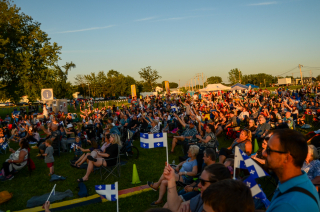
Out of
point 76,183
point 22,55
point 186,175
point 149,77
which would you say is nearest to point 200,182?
point 186,175

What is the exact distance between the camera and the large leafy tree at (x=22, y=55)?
2405 cm

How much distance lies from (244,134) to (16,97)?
28.5 meters

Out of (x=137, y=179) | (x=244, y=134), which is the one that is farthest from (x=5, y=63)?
(x=244, y=134)

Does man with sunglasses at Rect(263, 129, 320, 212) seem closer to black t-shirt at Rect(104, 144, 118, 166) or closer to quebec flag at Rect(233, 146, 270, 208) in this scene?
quebec flag at Rect(233, 146, 270, 208)

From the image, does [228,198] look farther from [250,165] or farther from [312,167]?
[312,167]

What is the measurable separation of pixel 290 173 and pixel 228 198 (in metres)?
0.45

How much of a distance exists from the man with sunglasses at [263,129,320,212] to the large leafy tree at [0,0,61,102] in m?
28.0

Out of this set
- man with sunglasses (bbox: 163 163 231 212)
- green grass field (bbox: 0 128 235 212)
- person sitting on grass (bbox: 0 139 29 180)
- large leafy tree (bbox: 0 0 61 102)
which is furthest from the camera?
large leafy tree (bbox: 0 0 61 102)

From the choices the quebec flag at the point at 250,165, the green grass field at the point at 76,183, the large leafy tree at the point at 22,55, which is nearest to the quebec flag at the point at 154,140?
the green grass field at the point at 76,183

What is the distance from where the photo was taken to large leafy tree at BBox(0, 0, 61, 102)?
24.0 m

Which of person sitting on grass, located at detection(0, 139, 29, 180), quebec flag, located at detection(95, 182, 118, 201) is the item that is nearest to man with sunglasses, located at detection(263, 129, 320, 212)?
quebec flag, located at detection(95, 182, 118, 201)

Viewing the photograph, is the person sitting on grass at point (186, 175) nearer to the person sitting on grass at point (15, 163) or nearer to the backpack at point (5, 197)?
the backpack at point (5, 197)

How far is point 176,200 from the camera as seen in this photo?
9.43ft

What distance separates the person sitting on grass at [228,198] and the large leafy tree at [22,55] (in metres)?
27.9
